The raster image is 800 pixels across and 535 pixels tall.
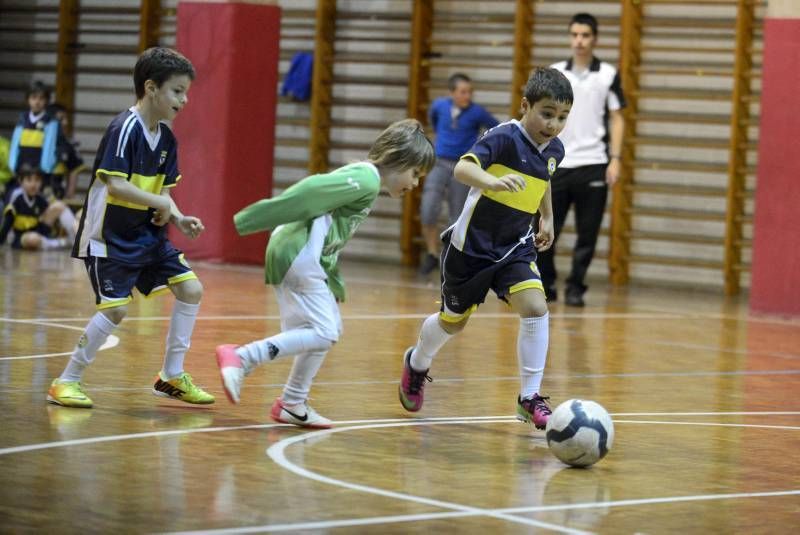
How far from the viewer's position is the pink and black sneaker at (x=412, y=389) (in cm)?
623

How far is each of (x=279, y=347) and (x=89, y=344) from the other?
88 cm

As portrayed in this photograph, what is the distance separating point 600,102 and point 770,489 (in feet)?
22.7

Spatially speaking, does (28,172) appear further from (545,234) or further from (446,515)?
(446,515)

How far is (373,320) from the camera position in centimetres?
998

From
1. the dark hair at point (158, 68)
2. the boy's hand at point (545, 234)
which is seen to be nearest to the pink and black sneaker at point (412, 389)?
the boy's hand at point (545, 234)

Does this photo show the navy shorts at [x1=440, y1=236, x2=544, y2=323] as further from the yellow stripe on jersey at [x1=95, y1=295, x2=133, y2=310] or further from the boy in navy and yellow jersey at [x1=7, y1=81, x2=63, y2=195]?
the boy in navy and yellow jersey at [x1=7, y1=81, x2=63, y2=195]

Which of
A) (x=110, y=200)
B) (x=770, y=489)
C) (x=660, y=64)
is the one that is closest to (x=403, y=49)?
(x=660, y=64)

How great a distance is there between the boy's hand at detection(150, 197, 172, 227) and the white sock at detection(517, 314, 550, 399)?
57.3 inches

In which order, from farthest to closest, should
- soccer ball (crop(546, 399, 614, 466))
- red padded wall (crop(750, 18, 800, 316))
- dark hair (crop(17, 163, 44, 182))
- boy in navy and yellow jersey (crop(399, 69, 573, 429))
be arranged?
dark hair (crop(17, 163, 44, 182)) < red padded wall (crop(750, 18, 800, 316)) < boy in navy and yellow jersey (crop(399, 69, 573, 429)) < soccer ball (crop(546, 399, 614, 466))

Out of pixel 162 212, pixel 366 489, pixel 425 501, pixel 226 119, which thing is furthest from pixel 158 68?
pixel 226 119

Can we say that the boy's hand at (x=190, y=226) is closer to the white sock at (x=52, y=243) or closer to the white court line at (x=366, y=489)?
the white court line at (x=366, y=489)

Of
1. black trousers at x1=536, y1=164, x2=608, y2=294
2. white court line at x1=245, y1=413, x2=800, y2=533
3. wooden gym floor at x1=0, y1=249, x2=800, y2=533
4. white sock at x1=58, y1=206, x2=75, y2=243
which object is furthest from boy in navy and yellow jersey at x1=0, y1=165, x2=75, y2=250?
white court line at x1=245, y1=413, x2=800, y2=533

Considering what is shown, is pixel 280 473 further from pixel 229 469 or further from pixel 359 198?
pixel 359 198

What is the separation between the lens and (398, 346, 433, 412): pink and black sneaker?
6227 millimetres
